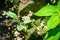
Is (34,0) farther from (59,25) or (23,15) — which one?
(59,25)

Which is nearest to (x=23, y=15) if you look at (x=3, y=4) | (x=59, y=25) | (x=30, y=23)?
(x=30, y=23)

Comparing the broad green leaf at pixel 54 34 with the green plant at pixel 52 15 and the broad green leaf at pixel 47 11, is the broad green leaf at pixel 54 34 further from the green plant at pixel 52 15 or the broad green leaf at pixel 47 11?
the broad green leaf at pixel 47 11

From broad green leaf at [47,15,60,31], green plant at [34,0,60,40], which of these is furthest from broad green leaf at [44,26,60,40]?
broad green leaf at [47,15,60,31]

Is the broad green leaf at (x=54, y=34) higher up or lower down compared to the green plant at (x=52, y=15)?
lower down

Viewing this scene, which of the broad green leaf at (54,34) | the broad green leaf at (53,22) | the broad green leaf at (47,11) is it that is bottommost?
the broad green leaf at (54,34)

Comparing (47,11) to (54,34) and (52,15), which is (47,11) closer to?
(52,15)

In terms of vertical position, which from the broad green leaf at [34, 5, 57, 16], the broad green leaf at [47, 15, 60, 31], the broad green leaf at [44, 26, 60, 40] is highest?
the broad green leaf at [34, 5, 57, 16]

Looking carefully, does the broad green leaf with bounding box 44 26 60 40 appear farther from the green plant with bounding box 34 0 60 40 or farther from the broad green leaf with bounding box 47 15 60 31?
the broad green leaf with bounding box 47 15 60 31

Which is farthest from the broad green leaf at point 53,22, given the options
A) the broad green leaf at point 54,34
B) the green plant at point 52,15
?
the broad green leaf at point 54,34

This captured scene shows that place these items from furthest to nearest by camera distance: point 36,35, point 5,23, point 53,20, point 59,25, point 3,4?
point 3,4, point 5,23, point 36,35, point 59,25, point 53,20

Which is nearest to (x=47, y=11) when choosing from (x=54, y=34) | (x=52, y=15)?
(x=52, y=15)

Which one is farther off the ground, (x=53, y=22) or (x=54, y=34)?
(x=53, y=22)
